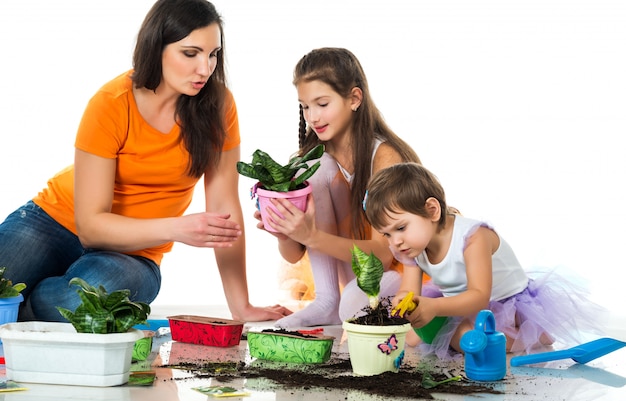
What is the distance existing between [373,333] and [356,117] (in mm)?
1036

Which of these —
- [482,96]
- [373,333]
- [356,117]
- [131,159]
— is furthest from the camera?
[482,96]

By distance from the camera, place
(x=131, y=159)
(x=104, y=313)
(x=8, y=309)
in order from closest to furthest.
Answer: (x=104, y=313) < (x=8, y=309) < (x=131, y=159)

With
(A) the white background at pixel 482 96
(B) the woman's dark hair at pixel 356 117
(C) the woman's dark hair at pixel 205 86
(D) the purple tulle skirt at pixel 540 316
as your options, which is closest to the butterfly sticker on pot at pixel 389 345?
(D) the purple tulle skirt at pixel 540 316

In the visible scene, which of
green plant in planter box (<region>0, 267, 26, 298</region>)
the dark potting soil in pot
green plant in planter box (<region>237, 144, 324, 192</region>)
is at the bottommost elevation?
the dark potting soil in pot

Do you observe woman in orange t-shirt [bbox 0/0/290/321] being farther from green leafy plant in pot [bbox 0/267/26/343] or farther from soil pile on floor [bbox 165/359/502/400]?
soil pile on floor [bbox 165/359/502/400]

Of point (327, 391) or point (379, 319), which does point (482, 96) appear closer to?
point (379, 319)

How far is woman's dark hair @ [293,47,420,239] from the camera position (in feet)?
9.32

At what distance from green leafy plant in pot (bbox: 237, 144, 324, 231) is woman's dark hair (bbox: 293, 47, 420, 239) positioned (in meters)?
0.33

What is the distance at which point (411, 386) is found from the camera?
→ 200cm

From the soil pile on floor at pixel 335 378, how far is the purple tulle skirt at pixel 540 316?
29cm

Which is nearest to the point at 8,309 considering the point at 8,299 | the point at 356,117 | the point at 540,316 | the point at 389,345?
the point at 8,299

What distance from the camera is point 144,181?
2.75 meters

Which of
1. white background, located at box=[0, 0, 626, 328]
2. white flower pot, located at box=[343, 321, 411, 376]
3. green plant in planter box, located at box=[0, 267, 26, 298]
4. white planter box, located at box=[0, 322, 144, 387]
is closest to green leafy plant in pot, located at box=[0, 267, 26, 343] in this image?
green plant in planter box, located at box=[0, 267, 26, 298]

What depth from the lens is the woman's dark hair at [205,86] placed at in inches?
101
